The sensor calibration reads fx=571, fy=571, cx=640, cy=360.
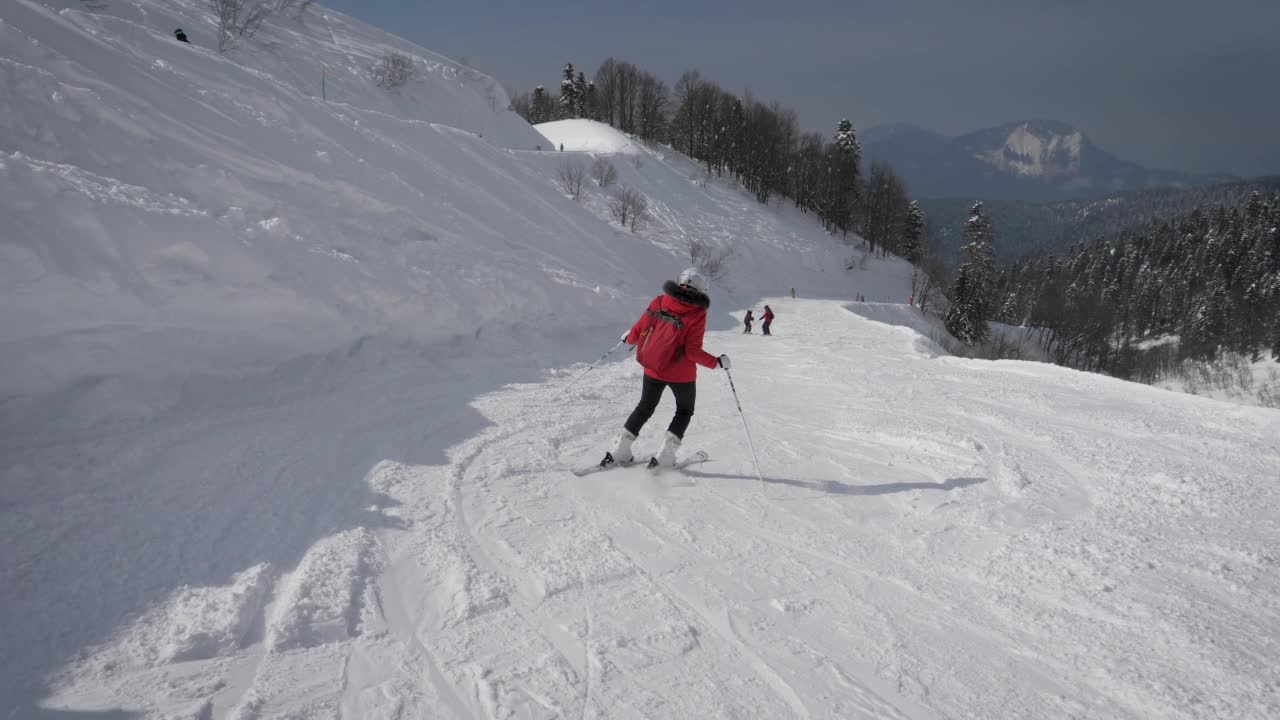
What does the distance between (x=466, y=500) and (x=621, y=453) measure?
1430 millimetres

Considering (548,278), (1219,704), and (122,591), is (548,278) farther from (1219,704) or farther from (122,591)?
(1219,704)

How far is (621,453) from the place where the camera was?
17.0 ft

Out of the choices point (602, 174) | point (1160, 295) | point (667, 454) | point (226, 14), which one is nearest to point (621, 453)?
point (667, 454)

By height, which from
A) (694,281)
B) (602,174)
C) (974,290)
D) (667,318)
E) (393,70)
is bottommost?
(974,290)

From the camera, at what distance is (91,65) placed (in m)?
8.95

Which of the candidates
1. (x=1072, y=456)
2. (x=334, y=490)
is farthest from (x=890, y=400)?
(x=334, y=490)

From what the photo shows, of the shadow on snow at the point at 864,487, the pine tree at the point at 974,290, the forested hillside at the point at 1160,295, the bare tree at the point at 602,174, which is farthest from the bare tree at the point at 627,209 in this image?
Answer: the forested hillside at the point at 1160,295

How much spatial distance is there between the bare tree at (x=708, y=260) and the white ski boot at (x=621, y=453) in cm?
2869

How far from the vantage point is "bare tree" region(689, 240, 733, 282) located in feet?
114

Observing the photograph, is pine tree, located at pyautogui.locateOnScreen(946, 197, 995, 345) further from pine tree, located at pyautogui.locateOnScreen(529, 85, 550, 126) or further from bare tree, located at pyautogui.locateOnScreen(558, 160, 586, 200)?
pine tree, located at pyautogui.locateOnScreen(529, 85, 550, 126)

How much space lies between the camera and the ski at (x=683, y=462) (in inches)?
202

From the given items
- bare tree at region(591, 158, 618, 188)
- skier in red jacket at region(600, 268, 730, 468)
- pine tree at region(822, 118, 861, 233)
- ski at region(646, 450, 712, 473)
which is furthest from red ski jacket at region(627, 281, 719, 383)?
pine tree at region(822, 118, 861, 233)

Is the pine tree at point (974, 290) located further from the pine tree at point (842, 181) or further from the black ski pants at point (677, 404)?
the black ski pants at point (677, 404)

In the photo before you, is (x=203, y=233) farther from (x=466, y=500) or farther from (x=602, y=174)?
(x=602, y=174)
